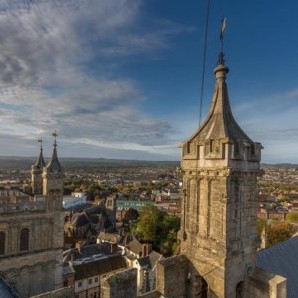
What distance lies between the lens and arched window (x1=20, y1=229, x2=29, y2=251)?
26.2 meters

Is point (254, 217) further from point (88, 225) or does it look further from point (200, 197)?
point (88, 225)

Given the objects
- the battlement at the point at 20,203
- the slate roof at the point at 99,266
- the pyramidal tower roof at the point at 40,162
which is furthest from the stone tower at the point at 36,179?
the slate roof at the point at 99,266

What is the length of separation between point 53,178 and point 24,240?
5754 millimetres

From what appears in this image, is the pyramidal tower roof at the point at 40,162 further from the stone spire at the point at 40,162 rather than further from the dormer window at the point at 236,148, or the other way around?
the dormer window at the point at 236,148

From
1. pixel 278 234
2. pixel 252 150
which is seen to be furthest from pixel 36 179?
pixel 278 234

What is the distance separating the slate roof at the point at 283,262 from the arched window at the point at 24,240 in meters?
20.0

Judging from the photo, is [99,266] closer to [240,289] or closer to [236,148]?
[240,289]

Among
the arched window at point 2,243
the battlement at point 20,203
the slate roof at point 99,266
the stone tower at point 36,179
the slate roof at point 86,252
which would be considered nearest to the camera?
the arched window at point 2,243

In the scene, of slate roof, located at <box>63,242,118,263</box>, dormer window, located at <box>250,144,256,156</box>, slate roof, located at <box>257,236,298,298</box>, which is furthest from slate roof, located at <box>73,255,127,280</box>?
dormer window, located at <box>250,144,256,156</box>

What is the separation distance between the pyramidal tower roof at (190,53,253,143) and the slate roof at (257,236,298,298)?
22.9 feet

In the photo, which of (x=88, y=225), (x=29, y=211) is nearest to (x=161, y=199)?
(x=88, y=225)

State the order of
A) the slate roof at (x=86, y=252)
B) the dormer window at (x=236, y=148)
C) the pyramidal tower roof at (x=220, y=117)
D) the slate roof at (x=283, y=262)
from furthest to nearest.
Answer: the slate roof at (x=86, y=252), the slate roof at (x=283, y=262), the pyramidal tower roof at (x=220, y=117), the dormer window at (x=236, y=148)

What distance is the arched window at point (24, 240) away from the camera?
86.1 ft

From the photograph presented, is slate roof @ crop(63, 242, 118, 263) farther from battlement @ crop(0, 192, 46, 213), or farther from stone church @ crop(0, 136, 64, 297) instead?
battlement @ crop(0, 192, 46, 213)
